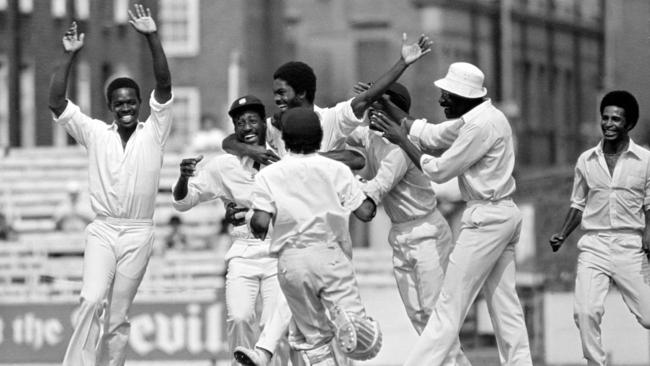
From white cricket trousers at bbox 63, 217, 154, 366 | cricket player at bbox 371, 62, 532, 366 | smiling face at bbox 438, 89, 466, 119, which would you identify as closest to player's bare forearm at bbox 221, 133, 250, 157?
white cricket trousers at bbox 63, 217, 154, 366

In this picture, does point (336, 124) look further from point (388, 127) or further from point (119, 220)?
point (119, 220)

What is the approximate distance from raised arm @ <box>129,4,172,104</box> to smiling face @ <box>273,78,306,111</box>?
2.77 feet

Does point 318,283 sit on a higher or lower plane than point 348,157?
lower

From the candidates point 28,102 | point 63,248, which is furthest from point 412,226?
point 28,102

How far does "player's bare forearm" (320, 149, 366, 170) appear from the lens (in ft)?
40.3

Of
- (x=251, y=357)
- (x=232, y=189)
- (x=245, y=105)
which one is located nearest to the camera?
(x=251, y=357)

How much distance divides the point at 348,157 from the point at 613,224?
2268 millimetres

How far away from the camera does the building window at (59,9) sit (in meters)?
29.8

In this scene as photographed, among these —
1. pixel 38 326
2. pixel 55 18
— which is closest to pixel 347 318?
pixel 38 326

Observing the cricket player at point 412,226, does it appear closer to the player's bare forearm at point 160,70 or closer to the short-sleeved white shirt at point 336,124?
the short-sleeved white shirt at point 336,124

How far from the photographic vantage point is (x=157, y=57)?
494 inches

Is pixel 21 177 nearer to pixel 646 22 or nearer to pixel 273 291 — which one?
pixel 646 22

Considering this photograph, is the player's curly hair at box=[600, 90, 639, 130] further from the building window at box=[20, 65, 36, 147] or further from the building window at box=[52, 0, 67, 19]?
the building window at box=[20, 65, 36, 147]

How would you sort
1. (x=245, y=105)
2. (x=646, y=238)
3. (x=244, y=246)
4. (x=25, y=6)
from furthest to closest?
1. (x=25, y=6)
2. (x=646, y=238)
3. (x=244, y=246)
4. (x=245, y=105)
